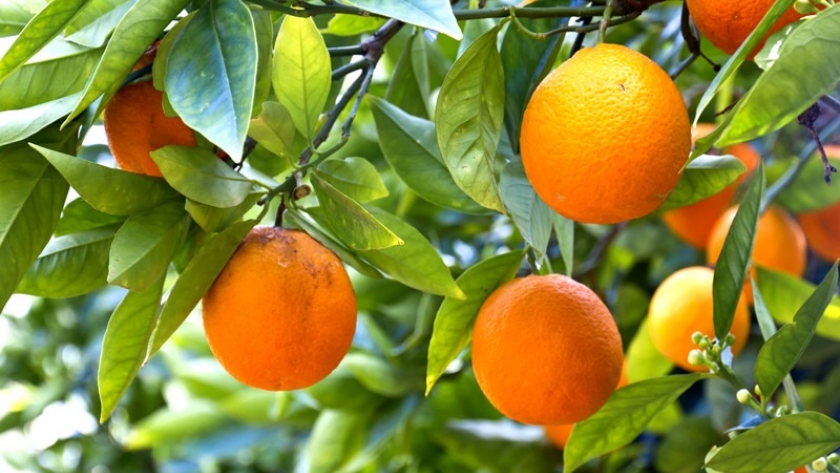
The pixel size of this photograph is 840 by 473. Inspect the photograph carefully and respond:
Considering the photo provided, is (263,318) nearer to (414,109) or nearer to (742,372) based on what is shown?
(414,109)

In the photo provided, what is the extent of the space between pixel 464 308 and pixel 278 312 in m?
0.19

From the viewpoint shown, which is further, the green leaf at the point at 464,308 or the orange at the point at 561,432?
the orange at the point at 561,432

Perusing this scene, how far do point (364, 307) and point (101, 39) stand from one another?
0.89m

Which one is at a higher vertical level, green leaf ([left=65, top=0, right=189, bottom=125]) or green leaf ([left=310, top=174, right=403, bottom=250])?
green leaf ([left=65, top=0, right=189, bottom=125])

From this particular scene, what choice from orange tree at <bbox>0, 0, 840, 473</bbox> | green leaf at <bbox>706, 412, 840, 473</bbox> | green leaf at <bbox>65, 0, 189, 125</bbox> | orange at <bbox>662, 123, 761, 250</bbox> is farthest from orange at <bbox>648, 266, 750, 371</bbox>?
green leaf at <bbox>65, 0, 189, 125</bbox>

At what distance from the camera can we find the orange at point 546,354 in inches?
33.4

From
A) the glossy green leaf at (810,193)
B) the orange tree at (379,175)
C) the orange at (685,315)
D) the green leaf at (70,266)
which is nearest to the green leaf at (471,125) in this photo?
the orange tree at (379,175)


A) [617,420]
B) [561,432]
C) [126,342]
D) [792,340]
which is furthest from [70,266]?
[561,432]

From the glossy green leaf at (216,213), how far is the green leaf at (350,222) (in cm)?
6

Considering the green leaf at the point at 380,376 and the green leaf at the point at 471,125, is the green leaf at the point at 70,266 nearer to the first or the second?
the green leaf at the point at 471,125

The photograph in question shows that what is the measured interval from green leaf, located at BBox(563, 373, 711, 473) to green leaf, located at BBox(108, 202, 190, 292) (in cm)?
40

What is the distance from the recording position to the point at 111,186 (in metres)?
0.78

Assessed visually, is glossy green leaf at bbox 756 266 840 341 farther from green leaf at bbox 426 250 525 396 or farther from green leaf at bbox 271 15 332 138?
green leaf at bbox 271 15 332 138

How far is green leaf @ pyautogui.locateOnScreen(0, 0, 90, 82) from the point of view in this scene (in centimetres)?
68
